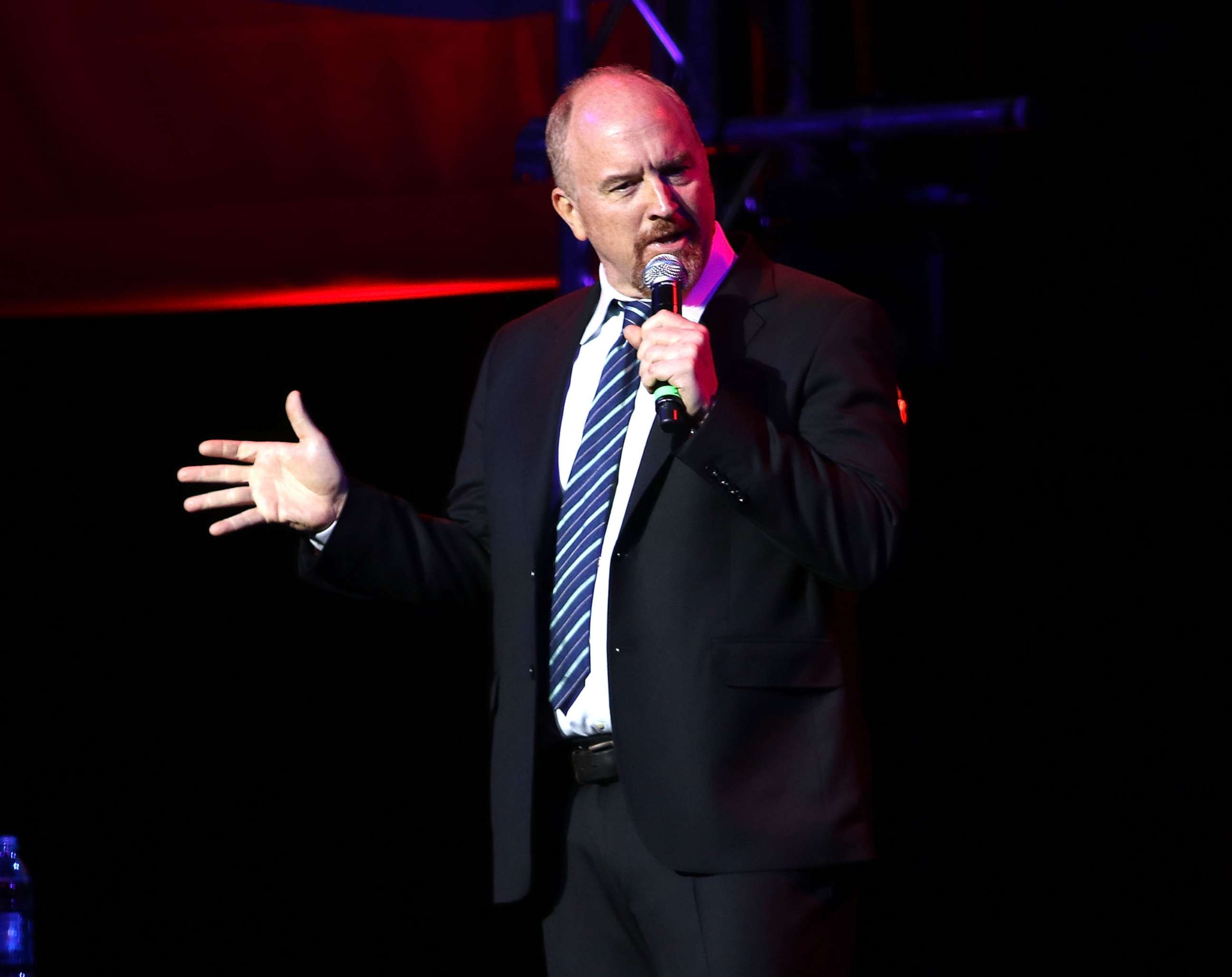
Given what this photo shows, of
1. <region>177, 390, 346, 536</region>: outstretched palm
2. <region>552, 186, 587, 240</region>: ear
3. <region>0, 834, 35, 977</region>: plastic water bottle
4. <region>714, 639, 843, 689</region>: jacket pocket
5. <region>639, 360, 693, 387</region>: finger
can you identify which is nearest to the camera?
<region>639, 360, 693, 387</region>: finger

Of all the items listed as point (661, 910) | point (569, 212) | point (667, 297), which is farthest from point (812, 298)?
point (661, 910)

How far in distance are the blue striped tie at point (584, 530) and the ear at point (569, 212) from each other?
0.74ft

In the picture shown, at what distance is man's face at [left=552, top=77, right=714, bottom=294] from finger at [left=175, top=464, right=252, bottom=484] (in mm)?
550

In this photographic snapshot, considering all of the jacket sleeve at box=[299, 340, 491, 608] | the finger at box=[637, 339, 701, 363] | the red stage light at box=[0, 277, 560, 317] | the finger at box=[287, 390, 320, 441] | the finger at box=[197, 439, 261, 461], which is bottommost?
the jacket sleeve at box=[299, 340, 491, 608]

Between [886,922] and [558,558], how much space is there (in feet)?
5.95

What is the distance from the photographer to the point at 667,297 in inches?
68.7

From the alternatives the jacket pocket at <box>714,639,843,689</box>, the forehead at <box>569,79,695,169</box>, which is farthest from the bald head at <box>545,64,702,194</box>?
the jacket pocket at <box>714,639,843,689</box>

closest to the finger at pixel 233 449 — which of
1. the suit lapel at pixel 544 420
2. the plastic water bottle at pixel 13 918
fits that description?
the suit lapel at pixel 544 420

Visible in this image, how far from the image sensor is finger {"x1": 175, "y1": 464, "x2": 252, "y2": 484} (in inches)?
75.8

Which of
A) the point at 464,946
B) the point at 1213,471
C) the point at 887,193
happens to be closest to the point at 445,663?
the point at 464,946

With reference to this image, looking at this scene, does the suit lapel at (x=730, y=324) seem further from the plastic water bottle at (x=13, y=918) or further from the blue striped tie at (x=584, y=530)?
the plastic water bottle at (x=13, y=918)

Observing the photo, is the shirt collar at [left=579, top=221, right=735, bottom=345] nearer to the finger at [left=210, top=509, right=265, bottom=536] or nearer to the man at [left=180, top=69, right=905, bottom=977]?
the man at [left=180, top=69, right=905, bottom=977]

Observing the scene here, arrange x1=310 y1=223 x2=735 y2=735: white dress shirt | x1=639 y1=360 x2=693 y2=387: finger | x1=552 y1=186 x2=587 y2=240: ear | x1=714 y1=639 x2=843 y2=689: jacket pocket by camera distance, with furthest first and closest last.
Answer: x1=552 y1=186 x2=587 y2=240: ear, x1=310 y1=223 x2=735 y2=735: white dress shirt, x1=714 y1=639 x2=843 y2=689: jacket pocket, x1=639 y1=360 x2=693 y2=387: finger

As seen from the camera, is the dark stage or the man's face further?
the dark stage
